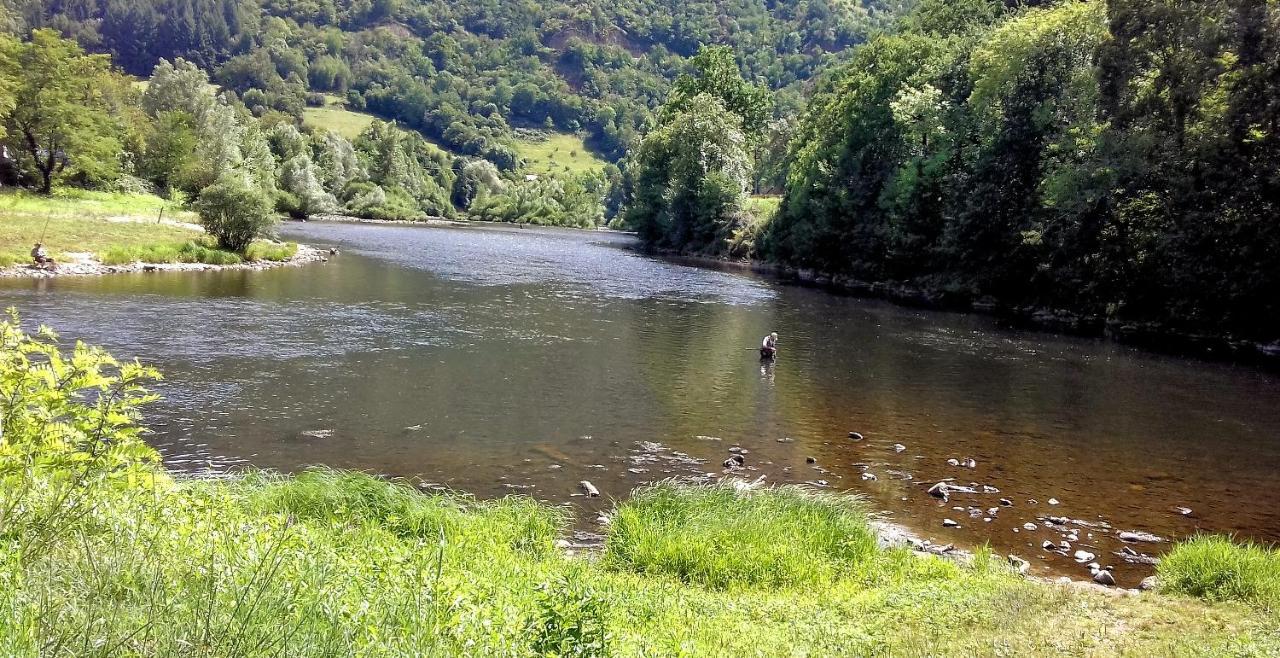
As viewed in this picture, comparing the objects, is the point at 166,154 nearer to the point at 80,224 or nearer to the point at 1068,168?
the point at 80,224

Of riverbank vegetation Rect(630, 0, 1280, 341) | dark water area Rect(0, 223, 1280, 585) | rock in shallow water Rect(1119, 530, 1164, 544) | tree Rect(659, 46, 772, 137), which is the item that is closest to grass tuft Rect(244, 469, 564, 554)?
dark water area Rect(0, 223, 1280, 585)

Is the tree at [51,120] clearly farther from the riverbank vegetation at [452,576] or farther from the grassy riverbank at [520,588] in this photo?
the grassy riverbank at [520,588]

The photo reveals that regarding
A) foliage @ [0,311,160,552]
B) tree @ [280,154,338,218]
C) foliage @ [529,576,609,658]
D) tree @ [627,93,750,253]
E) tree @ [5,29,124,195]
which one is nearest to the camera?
foliage @ [529,576,609,658]

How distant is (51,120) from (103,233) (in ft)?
80.1

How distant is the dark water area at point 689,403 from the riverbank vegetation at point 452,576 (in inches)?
100

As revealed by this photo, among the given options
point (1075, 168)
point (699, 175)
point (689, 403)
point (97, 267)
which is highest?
point (699, 175)

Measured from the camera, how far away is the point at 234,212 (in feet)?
168

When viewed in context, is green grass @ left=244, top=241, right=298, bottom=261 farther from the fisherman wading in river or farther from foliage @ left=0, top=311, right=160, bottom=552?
foliage @ left=0, top=311, right=160, bottom=552

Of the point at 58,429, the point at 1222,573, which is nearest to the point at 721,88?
the point at 1222,573

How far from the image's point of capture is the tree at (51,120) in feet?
219

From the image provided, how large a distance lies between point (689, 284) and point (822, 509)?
4416 cm

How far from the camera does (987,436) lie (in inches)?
813

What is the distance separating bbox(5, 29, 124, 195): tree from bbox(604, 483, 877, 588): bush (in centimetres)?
7354

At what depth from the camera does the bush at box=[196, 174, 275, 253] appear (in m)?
49.4
